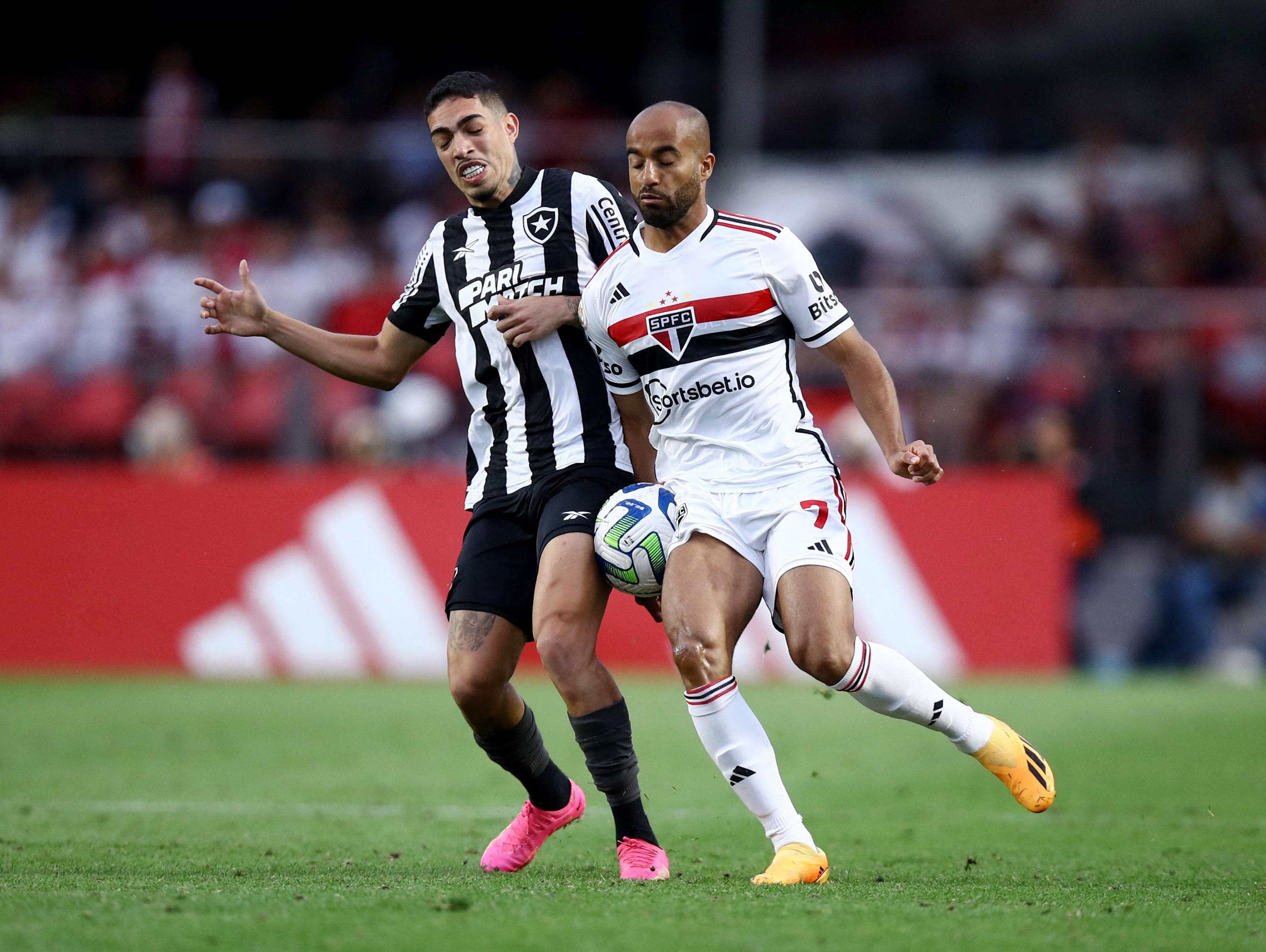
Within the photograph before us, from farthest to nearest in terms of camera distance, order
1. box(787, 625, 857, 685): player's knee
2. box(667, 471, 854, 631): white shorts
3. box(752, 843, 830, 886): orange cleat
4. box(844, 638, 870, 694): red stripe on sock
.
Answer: box(667, 471, 854, 631): white shorts, box(844, 638, 870, 694): red stripe on sock, box(787, 625, 857, 685): player's knee, box(752, 843, 830, 886): orange cleat

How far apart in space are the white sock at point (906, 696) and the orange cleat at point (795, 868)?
54 cm

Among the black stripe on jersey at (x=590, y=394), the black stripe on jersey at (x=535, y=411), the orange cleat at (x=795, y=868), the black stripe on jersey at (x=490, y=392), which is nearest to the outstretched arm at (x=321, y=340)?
the black stripe on jersey at (x=490, y=392)

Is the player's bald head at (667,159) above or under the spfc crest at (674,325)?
above

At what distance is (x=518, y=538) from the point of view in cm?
591

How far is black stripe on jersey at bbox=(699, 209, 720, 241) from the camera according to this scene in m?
5.64

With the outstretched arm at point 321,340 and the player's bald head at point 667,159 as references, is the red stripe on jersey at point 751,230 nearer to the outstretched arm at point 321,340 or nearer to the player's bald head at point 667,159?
the player's bald head at point 667,159

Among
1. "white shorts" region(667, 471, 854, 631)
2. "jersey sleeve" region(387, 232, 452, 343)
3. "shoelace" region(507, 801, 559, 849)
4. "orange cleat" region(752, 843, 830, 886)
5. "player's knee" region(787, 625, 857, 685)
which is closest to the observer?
"orange cleat" region(752, 843, 830, 886)

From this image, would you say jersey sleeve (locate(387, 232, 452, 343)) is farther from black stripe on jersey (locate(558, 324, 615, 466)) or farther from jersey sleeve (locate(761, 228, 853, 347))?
jersey sleeve (locate(761, 228, 853, 347))

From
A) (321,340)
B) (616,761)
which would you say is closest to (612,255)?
(321,340)

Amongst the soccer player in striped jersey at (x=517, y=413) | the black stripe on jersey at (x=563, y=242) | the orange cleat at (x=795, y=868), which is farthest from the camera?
the black stripe on jersey at (x=563, y=242)

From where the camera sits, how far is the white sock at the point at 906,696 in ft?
17.8

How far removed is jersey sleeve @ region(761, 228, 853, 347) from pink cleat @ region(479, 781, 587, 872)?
6.64ft

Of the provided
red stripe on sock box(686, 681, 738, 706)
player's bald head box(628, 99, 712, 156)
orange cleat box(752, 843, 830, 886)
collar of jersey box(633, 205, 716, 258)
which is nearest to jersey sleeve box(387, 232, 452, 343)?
collar of jersey box(633, 205, 716, 258)

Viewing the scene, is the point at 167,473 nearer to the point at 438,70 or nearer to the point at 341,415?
the point at 341,415
